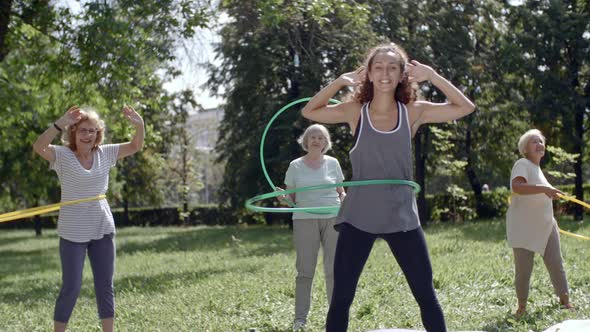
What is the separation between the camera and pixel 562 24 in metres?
21.8

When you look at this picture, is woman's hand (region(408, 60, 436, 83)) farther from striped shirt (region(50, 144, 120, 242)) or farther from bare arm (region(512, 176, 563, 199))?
striped shirt (region(50, 144, 120, 242))

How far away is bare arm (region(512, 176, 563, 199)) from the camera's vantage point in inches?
247

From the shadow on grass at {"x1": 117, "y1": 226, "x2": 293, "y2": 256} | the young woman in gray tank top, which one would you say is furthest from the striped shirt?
the shadow on grass at {"x1": 117, "y1": 226, "x2": 293, "y2": 256}

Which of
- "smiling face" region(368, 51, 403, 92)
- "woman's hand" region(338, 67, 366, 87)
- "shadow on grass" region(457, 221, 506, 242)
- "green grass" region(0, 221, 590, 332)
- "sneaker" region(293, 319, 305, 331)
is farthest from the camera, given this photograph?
"shadow on grass" region(457, 221, 506, 242)

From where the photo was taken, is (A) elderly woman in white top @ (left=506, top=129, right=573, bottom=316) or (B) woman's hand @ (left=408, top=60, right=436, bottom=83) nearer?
(B) woman's hand @ (left=408, top=60, right=436, bottom=83)

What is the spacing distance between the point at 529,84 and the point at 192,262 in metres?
15.0

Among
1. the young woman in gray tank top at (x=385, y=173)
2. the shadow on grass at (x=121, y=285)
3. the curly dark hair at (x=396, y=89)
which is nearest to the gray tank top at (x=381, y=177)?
the young woman in gray tank top at (x=385, y=173)

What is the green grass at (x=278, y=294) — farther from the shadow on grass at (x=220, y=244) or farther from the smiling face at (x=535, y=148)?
the shadow on grass at (x=220, y=244)

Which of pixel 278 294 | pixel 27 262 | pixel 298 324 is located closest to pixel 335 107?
pixel 298 324

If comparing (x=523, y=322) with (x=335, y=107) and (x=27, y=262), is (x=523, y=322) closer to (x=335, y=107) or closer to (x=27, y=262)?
(x=335, y=107)

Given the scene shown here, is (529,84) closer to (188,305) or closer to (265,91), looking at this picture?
(265,91)

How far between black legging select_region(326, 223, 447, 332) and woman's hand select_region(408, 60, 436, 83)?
0.91 m

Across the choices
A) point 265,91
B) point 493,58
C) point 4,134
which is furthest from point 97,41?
point 493,58

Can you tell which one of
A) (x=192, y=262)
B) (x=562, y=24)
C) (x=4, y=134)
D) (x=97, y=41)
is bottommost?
(x=192, y=262)
